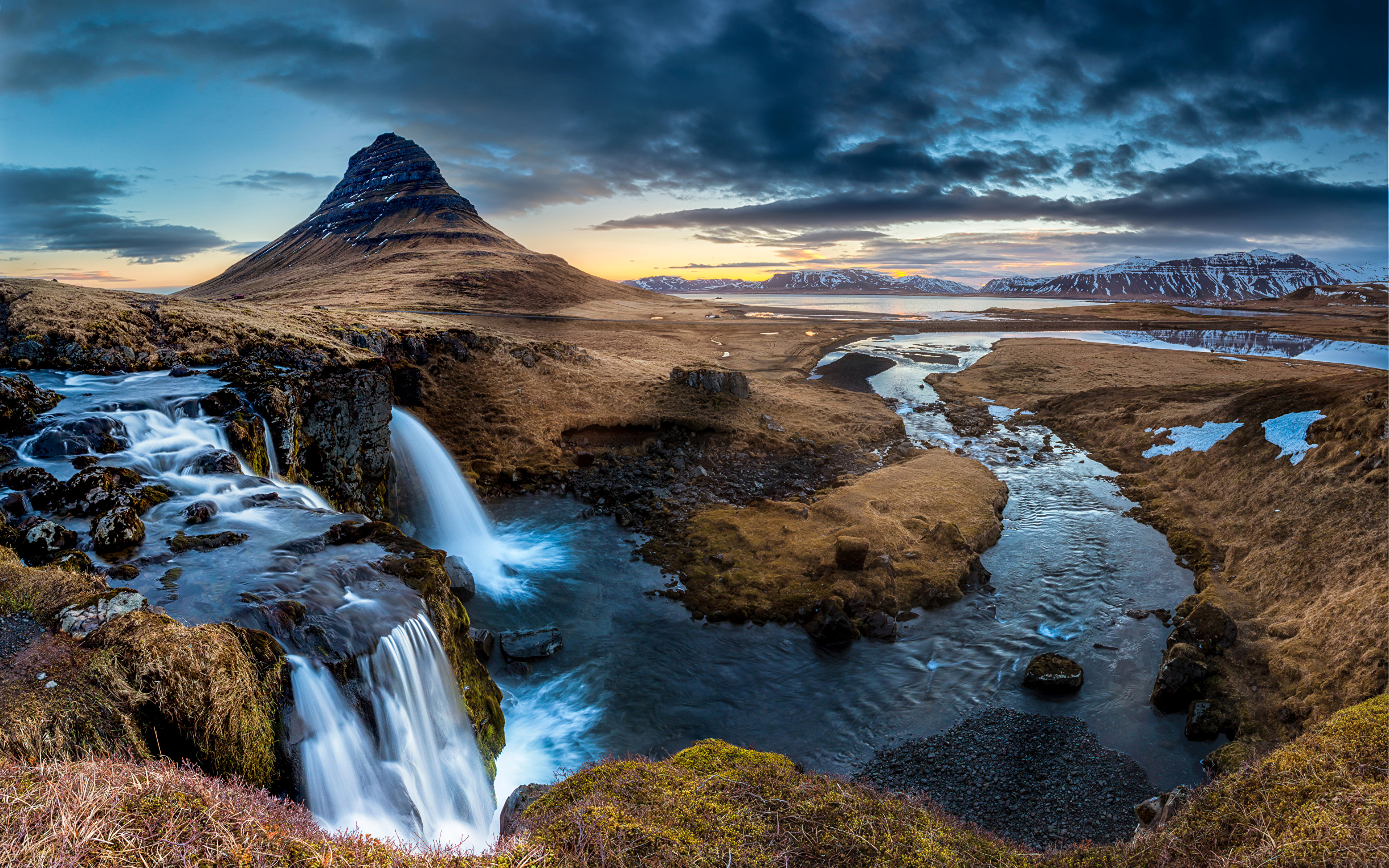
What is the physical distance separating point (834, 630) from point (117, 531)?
19170 millimetres

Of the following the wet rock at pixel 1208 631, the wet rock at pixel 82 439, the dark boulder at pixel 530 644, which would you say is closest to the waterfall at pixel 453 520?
the dark boulder at pixel 530 644

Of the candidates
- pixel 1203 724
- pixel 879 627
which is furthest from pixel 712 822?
pixel 1203 724

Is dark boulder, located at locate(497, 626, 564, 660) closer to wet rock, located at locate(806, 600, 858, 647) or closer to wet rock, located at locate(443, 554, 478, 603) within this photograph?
wet rock, located at locate(443, 554, 478, 603)

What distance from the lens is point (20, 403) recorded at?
17.1m

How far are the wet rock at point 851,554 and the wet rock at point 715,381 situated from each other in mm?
23059

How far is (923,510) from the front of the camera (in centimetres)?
2844

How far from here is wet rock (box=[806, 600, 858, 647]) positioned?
1991cm

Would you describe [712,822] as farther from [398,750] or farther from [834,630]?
[834,630]

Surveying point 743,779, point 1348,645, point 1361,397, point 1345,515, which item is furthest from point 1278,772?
point 1361,397

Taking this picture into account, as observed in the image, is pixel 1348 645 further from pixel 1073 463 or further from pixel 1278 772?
pixel 1073 463

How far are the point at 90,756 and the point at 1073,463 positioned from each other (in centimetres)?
4396

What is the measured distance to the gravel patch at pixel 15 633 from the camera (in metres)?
8.57

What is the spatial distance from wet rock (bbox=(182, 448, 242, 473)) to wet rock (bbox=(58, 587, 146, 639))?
8.34 metres

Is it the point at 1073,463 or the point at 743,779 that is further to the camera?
the point at 1073,463
